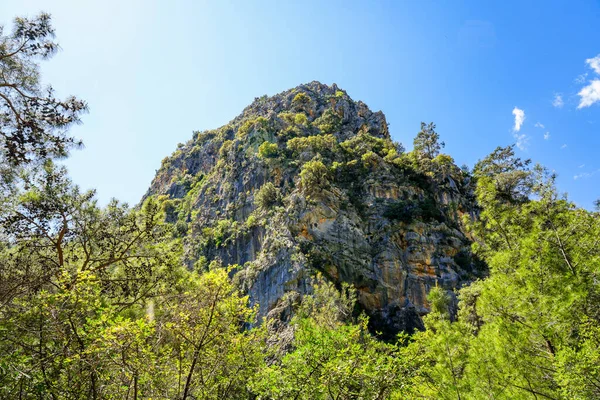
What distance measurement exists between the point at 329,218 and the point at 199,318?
95.2 ft

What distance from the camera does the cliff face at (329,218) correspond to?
102 feet

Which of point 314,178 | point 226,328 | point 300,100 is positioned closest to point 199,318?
point 226,328

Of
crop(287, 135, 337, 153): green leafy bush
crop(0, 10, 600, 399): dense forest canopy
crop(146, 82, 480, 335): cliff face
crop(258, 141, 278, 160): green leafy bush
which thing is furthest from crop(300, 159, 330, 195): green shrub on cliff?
crop(0, 10, 600, 399): dense forest canopy

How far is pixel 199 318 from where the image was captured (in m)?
5.70

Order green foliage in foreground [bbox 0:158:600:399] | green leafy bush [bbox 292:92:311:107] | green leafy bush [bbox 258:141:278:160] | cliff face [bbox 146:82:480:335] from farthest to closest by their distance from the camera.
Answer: green leafy bush [bbox 292:92:311:107] → green leafy bush [bbox 258:141:278:160] → cliff face [bbox 146:82:480:335] → green foliage in foreground [bbox 0:158:600:399]

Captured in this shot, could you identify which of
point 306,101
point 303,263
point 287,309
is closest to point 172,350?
point 287,309

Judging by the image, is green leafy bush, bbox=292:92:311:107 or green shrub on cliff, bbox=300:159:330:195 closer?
green shrub on cliff, bbox=300:159:330:195

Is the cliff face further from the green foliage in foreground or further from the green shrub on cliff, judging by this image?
the green foliage in foreground

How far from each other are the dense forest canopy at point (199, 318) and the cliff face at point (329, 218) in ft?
59.9

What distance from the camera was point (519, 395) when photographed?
680cm

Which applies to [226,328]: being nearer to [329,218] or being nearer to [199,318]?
[199,318]

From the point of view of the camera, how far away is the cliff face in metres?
31.0

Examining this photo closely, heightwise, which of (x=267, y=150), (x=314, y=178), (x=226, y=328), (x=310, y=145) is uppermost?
(x=310, y=145)

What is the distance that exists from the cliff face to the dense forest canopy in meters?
18.3
